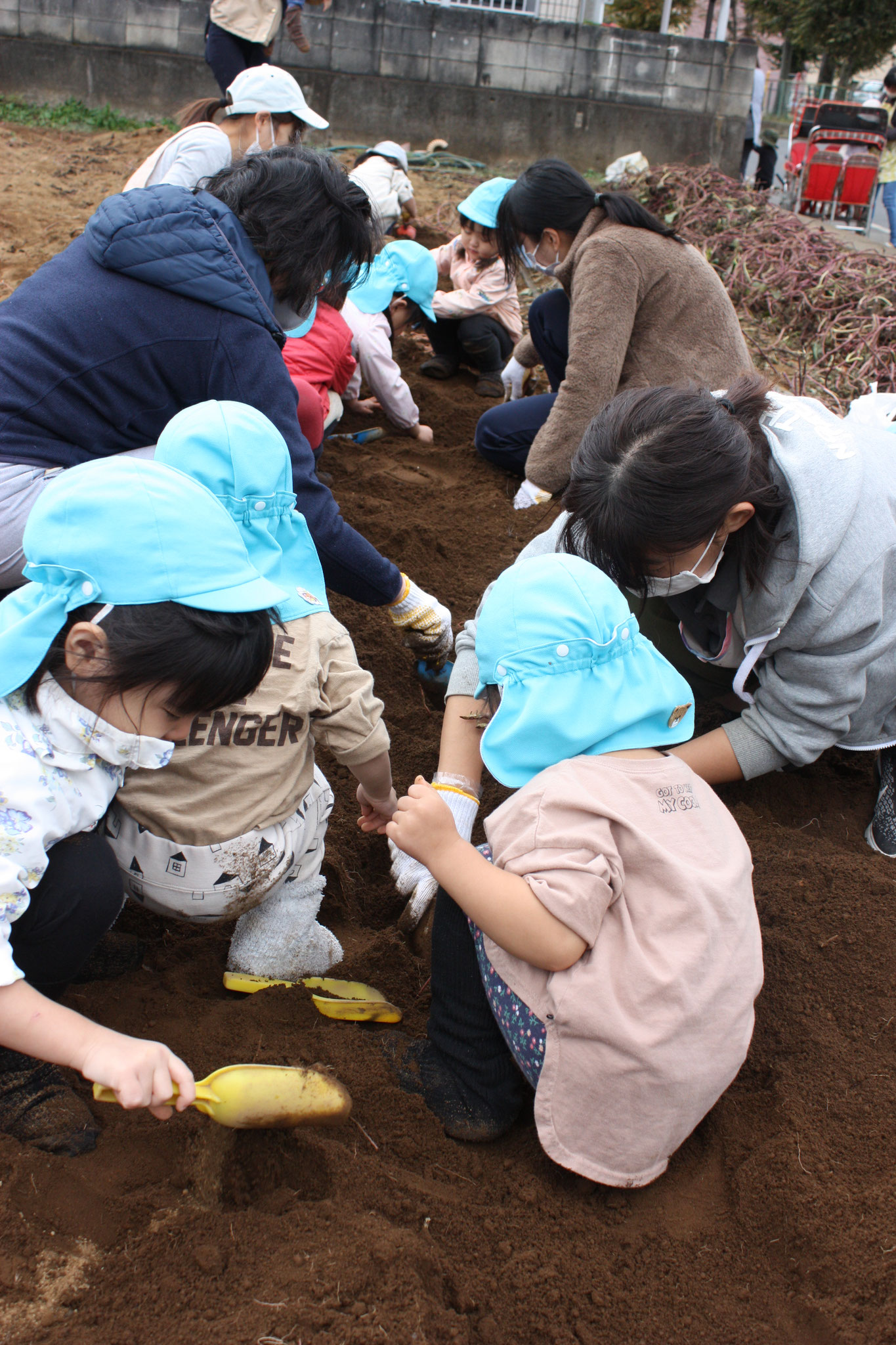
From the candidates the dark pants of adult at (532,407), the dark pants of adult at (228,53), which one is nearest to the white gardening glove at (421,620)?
the dark pants of adult at (532,407)

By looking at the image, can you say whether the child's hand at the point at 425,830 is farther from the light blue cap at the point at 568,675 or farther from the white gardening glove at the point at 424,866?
the white gardening glove at the point at 424,866

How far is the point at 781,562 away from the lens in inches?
75.3

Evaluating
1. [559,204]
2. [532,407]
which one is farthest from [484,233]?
[559,204]

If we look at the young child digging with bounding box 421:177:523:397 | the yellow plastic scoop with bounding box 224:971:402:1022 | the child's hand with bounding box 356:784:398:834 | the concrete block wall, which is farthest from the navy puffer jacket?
the concrete block wall

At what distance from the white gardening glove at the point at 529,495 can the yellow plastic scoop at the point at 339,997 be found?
1.96m

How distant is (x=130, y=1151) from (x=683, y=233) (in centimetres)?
661

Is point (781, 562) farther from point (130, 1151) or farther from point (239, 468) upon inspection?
point (130, 1151)

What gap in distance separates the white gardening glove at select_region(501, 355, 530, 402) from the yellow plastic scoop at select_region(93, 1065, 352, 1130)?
131 inches

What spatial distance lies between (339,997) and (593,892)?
655 millimetres

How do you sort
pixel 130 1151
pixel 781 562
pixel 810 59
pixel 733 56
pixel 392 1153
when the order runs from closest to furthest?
1. pixel 130 1151
2. pixel 392 1153
3. pixel 781 562
4. pixel 733 56
5. pixel 810 59

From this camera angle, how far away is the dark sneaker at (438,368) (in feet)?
16.5

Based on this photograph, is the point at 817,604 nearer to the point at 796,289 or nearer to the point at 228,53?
the point at 796,289

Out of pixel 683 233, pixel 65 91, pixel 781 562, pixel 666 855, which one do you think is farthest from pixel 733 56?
pixel 666 855

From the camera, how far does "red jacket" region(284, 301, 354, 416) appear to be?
3248mm
